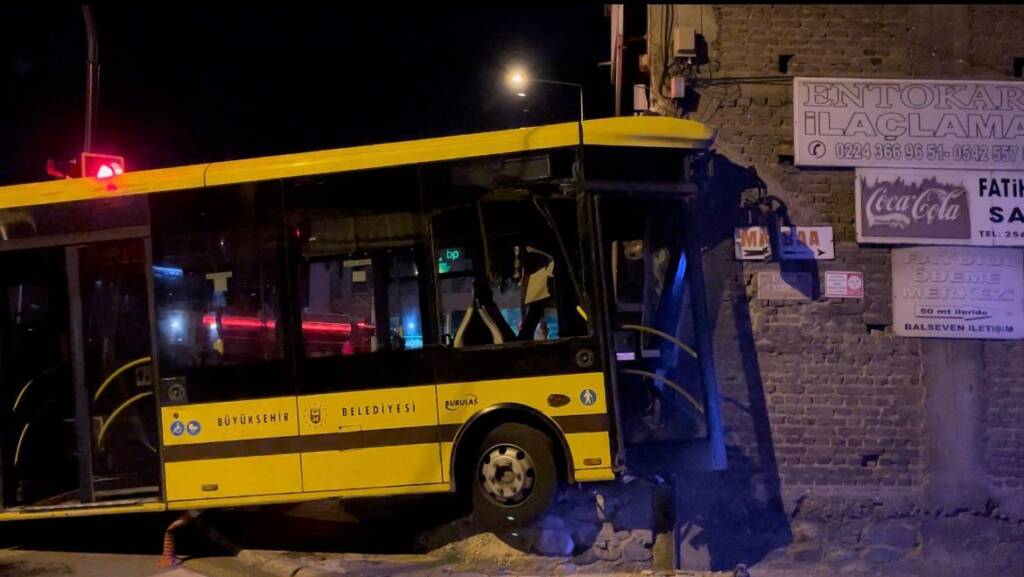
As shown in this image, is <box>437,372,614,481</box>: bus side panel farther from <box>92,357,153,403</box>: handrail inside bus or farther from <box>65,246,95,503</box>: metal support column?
<box>65,246,95,503</box>: metal support column

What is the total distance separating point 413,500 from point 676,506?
7.82ft

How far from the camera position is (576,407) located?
6.78 meters

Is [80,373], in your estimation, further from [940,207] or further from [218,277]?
[940,207]

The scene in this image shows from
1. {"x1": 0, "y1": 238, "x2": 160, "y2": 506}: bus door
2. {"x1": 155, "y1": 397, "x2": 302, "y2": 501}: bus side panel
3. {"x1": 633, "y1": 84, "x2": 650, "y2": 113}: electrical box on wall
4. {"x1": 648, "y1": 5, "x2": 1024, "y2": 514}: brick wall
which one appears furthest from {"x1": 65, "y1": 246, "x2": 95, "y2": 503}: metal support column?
{"x1": 633, "y1": 84, "x2": 650, "y2": 113}: electrical box on wall

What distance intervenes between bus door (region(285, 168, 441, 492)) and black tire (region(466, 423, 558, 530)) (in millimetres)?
432

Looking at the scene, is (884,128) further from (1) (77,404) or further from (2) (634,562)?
(1) (77,404)

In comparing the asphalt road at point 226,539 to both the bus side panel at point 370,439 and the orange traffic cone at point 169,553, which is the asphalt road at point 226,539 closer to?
the orange traffic cone at point 169,553

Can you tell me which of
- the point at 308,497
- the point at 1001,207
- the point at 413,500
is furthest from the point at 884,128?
the point at 308,497

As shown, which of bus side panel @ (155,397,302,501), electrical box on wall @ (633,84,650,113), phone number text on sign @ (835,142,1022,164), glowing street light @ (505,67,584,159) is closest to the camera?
bus side panel @ (155,397,302,501)

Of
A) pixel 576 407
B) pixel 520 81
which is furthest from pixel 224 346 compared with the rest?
pixel 520 81

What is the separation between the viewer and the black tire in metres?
6.89

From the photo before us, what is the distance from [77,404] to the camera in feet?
26.2

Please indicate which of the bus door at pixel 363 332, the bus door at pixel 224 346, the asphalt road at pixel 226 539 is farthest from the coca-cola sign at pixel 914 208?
the bus door at pixel 224 346

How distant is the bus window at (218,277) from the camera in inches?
291
